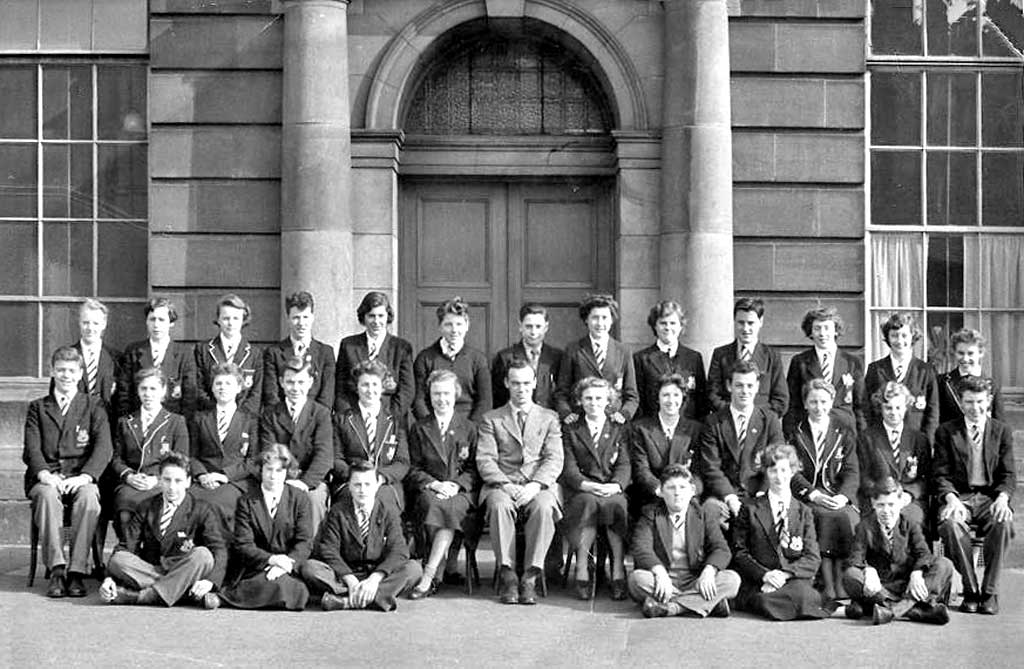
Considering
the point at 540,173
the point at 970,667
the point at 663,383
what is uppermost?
the point at 540,173

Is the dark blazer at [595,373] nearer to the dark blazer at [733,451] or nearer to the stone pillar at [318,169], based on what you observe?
the dark blazer at [733,451]

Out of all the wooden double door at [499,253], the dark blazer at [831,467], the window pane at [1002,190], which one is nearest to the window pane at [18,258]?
the wooden double door at [499,253]

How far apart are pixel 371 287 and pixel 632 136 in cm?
241

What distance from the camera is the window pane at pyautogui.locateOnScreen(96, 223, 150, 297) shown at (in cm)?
1327

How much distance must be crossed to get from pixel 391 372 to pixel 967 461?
12.2 ft

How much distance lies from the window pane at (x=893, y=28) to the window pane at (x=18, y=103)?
273 inches

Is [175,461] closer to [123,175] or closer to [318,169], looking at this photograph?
[318,169]

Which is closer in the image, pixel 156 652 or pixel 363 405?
pixel 156 652

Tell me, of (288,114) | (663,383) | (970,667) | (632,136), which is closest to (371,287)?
(288,114)

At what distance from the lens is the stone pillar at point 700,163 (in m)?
12.6

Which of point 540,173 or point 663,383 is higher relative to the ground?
point 540,173

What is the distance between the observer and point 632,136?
42.0 ft

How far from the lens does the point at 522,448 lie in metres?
10.3

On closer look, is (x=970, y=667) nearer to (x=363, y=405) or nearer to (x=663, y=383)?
(x=663, y=383)
